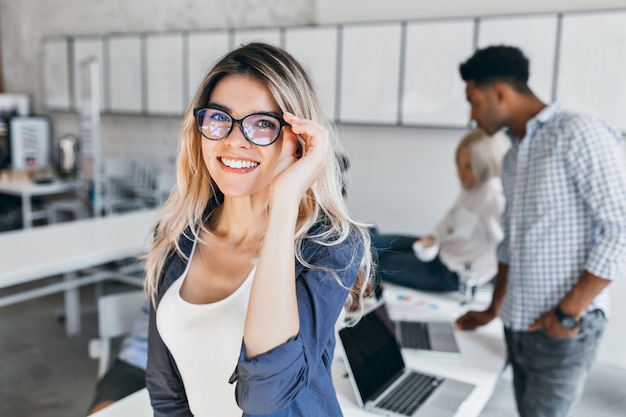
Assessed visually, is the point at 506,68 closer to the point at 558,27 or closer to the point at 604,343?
the point at 558,27

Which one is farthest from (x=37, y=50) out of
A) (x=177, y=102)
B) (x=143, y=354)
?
(x=143, y=354)

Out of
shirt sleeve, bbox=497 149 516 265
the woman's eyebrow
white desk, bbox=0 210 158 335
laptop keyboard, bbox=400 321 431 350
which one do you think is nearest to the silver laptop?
laptop keyboard, bbox=400 321 431 350

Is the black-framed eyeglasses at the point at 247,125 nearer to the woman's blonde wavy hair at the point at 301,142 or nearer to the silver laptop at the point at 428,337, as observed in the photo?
the woman's blonde wavy hair at the point at 301,142

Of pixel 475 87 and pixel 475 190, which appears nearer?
pixel 475 87

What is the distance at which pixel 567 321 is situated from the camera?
1707 mm

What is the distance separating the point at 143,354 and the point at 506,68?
1674 mm

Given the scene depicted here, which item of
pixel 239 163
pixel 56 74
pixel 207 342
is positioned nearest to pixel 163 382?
pixel 207 342

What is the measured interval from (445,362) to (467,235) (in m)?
0.93

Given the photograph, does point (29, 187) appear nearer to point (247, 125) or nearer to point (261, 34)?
point (261, 34)

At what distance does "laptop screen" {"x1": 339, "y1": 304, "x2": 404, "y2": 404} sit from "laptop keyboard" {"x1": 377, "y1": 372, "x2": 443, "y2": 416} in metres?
0.03

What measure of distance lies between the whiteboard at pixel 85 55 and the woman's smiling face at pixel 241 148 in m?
5.12

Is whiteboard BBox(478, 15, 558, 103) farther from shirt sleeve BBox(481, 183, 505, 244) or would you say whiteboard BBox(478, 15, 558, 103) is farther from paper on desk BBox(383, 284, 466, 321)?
paper on desk BBox(383, 284, 466, 321)

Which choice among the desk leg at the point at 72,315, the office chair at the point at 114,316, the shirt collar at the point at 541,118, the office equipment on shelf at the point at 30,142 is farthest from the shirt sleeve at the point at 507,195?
the office equipment on shelf at the point at 30,142

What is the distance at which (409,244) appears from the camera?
12.4 ft
